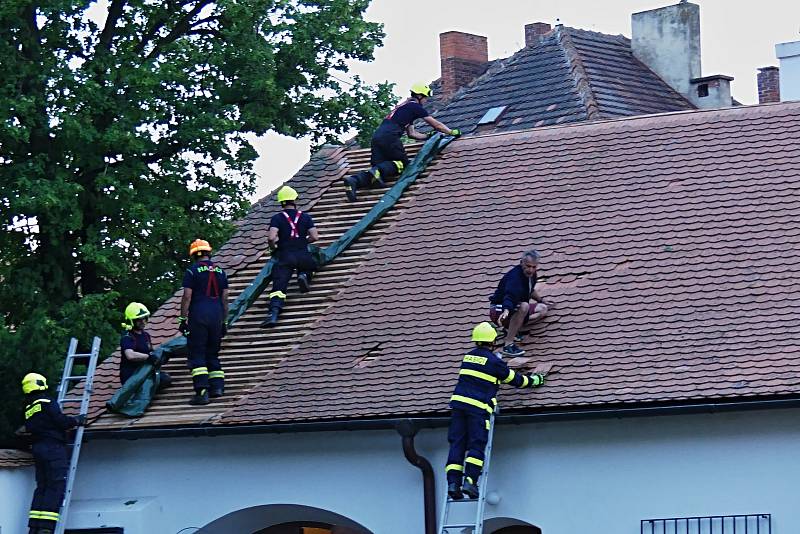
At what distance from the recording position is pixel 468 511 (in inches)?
631

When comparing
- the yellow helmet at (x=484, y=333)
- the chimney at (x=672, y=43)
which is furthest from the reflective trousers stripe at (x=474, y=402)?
the chimney at (x=672, y=43)

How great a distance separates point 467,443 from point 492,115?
14.4 m

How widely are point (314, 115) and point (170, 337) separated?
23.6ft

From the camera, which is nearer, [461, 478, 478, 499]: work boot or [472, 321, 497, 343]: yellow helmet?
[461, 478, 478, 499]: work boot

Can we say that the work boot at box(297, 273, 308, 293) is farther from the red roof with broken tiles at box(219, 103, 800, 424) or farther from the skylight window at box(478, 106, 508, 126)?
the skylight window at box(478, 106, 508, 126)

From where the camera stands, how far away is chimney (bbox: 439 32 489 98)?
3569 cm

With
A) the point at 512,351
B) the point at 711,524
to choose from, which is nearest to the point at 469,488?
the point at 512,351

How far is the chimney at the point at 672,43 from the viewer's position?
32.2 metres

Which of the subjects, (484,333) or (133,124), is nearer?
(484,333)

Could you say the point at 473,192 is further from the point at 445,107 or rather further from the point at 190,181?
the point at 445,107

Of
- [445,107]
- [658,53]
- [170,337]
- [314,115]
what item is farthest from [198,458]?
[658,53]

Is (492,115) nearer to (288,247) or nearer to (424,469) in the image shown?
(288,247)

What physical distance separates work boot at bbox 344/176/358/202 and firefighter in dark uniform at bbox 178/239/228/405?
2823 mm

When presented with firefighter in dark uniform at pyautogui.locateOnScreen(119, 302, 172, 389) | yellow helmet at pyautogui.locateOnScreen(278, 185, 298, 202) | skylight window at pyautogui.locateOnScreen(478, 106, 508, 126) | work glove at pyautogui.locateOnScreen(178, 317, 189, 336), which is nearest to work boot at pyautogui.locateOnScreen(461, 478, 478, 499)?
work glove at pyautogui.locateOnScreen(178, 317, 189, 336)
